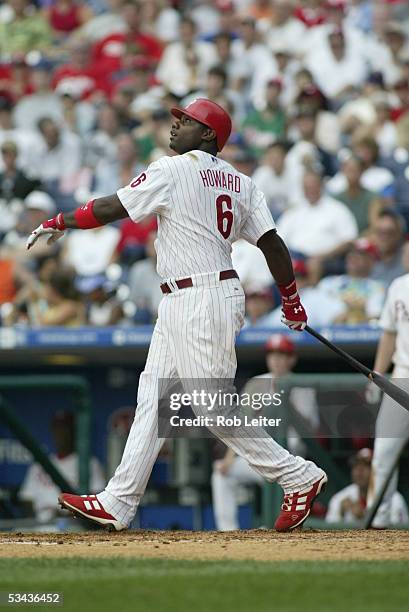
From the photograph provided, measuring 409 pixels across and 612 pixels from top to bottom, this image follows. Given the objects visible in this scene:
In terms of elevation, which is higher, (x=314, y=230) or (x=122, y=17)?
(x=122, y=17)

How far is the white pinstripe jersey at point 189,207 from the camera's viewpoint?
6051 millimetres

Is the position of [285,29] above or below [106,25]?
below

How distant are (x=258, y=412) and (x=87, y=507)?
9.24ft

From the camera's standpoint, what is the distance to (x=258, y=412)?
8.91 meters

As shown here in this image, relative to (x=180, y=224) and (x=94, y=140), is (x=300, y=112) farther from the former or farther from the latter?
(x=180, y=224)

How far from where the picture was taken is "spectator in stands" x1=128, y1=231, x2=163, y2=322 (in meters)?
11.0

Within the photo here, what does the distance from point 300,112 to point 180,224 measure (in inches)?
265

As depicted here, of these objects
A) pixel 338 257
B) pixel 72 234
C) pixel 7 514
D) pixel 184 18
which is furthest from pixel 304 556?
pixel 184 18

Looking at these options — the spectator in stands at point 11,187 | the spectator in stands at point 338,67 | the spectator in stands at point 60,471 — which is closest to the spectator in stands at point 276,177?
the spectator in stands at point 338,67

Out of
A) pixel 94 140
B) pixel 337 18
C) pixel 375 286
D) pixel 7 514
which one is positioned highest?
pixel 337 18

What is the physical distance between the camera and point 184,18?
14.9 meters

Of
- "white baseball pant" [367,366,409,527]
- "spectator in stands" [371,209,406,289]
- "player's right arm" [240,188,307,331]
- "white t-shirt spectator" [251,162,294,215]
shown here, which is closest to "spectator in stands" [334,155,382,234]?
"white t-shirt spectator" [251,162,294,215]

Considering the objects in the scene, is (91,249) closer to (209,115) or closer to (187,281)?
(209,115)

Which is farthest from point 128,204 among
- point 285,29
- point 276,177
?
point 285,29
